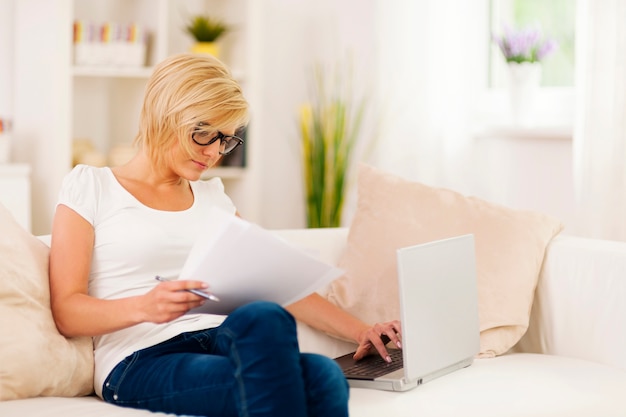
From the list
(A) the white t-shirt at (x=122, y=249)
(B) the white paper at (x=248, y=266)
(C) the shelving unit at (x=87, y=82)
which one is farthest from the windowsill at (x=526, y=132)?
(B) the white paper at (x=248, y=266)

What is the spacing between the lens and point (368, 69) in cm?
418

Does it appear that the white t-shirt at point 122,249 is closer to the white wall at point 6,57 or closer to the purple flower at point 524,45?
the purple flower at point 524,45

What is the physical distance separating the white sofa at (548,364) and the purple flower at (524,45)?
1.05 meters

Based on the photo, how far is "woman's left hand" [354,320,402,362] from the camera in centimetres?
193

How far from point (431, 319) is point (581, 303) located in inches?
21.0

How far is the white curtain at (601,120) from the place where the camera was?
2707mm

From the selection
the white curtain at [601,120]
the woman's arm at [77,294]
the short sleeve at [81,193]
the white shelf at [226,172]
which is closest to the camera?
the woman's arm at [77,294]

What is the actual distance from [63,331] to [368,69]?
8.71ft

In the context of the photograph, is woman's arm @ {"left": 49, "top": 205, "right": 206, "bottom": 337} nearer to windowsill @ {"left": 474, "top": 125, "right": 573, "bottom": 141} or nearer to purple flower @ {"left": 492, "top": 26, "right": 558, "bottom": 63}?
windowsill @ {"left": 474, "top": 125, "right": 573, "bottom": 141}

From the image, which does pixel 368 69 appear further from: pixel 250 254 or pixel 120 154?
pixel 250 254

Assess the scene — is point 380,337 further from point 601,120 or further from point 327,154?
point 327,154

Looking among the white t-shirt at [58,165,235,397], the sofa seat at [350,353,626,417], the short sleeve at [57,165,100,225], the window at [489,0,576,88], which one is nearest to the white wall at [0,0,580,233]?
the window at [489,0,576,88]

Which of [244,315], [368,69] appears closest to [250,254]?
[244,315]

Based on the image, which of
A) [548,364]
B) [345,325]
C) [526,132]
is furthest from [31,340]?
[526,132]
